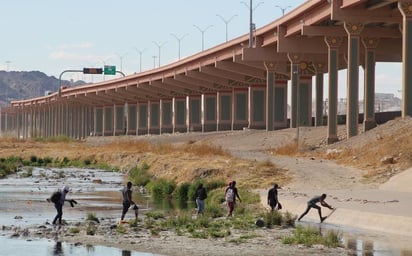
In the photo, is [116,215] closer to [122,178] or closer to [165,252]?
[165,252]

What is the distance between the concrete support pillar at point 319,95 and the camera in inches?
3912

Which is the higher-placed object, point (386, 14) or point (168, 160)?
point (386, 14)

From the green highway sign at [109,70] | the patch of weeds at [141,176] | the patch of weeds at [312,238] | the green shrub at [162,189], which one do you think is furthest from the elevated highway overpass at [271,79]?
the patch of weeds at [312,238]

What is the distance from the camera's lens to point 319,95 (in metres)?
102

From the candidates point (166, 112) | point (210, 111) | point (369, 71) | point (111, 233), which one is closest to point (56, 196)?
point (111, 233)

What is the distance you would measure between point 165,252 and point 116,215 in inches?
520

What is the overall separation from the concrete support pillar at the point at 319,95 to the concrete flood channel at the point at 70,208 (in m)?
24.3

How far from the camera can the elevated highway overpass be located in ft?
234

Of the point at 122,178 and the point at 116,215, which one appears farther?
the point at 122,178

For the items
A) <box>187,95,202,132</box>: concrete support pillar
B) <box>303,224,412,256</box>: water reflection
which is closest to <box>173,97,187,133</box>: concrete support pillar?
<box>187,95,202,132</box>: concrete support pillar

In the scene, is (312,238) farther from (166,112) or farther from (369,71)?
(166,112)

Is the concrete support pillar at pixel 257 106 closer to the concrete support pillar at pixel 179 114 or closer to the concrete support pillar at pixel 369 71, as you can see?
the concrete support pillar at pixel 179 114

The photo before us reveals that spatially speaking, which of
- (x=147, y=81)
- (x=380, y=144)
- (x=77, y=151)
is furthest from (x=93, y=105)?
(x=380, y=144)

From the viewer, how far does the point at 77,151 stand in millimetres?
104562
